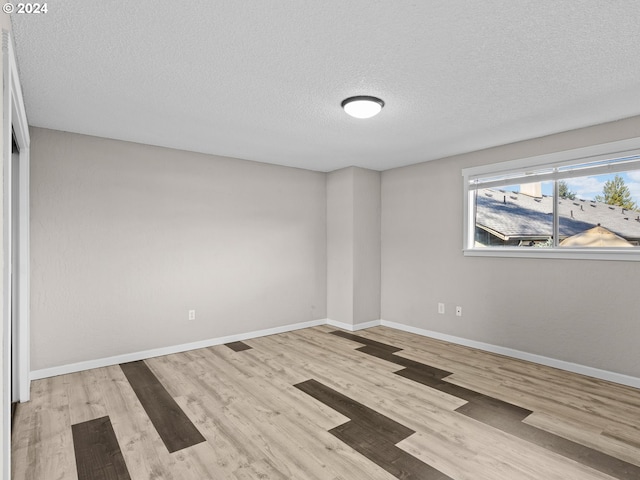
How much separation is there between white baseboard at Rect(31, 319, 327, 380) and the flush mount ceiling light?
3.13 meters

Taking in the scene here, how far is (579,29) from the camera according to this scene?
182 centimetres

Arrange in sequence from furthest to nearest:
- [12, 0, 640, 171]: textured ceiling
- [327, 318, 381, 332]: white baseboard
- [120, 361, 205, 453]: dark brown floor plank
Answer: [327, 318, 381, 332]: white baseboard → [120, 361, 205, 453]: dark brown floor plank → [12, 0, 640, 171]: textured ceiling

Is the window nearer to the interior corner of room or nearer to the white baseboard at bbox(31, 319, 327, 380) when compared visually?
the interior corner of room

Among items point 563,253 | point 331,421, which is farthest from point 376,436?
point 563,253

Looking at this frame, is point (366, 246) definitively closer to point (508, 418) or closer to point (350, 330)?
point (350, 330)

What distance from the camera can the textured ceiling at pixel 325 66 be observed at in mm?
1717

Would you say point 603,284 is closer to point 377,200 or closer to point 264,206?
point 377,200

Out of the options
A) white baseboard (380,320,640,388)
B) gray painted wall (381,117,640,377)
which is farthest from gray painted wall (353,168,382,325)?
white baseboard (380,320,640,388)

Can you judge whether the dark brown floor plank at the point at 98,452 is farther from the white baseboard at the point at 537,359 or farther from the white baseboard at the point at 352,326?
the white baseboard at the point at 537,359

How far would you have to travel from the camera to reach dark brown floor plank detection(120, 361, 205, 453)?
2.26 metres

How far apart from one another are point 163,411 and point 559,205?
4.12 meters

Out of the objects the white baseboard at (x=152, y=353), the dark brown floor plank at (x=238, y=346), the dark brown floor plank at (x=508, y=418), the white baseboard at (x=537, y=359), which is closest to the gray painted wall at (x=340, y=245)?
the white baseboard at (x=152, y=353)

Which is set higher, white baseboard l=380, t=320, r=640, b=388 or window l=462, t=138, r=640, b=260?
window l=462, t=138, r=640, b=260

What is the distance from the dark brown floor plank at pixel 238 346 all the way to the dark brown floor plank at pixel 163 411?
0.97 m
